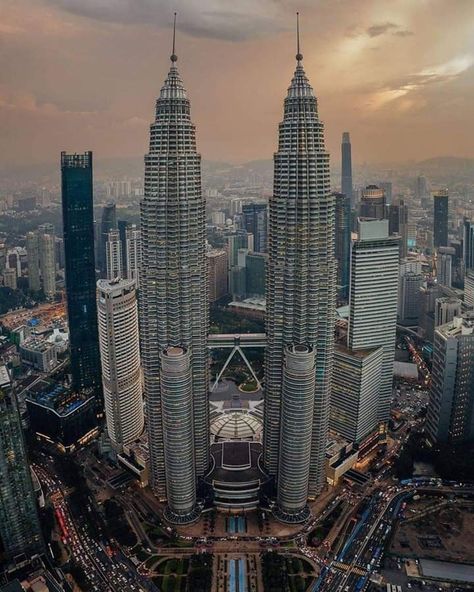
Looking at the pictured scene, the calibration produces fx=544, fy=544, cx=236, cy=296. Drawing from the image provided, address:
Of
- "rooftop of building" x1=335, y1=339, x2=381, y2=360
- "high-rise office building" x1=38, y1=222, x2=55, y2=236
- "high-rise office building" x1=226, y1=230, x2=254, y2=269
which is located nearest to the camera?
"rooftop of building" x1=335, y1=339, x2=381, y2=360

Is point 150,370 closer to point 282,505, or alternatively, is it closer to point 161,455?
point 161,455

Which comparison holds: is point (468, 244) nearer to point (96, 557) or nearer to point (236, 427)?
point (236, 427)

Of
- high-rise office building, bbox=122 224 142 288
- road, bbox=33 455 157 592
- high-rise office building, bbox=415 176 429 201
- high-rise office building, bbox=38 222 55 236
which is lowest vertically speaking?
road, bbox=33 455 157 592

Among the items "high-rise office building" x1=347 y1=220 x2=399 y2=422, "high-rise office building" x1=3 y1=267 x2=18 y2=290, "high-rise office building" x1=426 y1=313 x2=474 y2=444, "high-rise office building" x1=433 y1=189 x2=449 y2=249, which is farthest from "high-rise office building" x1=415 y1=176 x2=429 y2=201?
"high-rise office building" x1=3 y1=267 x2=18 y2=290

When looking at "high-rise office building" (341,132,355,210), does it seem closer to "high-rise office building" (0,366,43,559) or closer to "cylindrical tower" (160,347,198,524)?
"cylindrical tower" (160,347,198,524)

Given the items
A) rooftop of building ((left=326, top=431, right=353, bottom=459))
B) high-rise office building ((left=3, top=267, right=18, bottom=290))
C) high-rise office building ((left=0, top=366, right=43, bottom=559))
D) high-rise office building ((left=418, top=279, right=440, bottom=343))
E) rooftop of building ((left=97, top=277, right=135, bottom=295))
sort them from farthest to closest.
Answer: high-rise office building ((left=3, top=267, right=18, bottom=290)) < high-rise office building ((left=418, top=279, right=440, bottom=343)) < rooftop of building ((left=326, top=431, right=353, bottom=459)) < rooftop of building ((left=97, top=277, right=135, bottom=295)) < high-rise office building ((left=0, top=366, right=43, bottom=559))

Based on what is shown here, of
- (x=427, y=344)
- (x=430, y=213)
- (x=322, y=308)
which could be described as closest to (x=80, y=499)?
(x=322, y=308)

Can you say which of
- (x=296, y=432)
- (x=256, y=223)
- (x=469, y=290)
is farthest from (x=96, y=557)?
(x=256, y=223)
